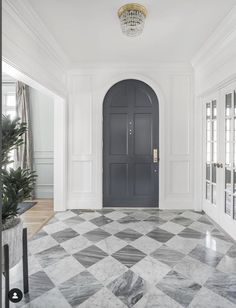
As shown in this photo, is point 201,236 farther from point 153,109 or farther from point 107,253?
point 153,109

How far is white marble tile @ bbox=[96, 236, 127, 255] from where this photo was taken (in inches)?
109

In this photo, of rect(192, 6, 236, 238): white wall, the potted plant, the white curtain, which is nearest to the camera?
the potted plant

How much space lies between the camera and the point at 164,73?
433cm

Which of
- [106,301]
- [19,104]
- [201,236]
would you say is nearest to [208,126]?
[201,236]

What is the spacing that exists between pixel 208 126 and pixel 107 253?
2.70m

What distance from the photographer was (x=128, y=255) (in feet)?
8.61

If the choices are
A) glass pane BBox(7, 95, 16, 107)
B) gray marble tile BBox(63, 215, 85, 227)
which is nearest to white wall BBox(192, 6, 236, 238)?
gray marble tile BBox(63, 215, 85, 227)

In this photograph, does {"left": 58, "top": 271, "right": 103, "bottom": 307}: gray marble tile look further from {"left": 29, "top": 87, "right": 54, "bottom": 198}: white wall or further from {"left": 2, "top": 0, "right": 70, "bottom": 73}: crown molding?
{"left": 29, "top": 87, "right": 54, "bottom": 198}: white wall

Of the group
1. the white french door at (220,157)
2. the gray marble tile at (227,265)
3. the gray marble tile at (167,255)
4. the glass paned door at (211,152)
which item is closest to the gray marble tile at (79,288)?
the gray marble tile at (167,255)

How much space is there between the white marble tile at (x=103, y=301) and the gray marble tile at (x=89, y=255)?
49 centimetres

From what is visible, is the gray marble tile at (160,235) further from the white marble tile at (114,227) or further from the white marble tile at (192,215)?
Result: the white marble tile at (192,215)

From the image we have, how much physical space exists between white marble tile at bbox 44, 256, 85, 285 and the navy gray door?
2.06 m

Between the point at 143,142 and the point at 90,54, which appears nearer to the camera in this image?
the point at 90,54

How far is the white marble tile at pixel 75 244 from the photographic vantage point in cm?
277
